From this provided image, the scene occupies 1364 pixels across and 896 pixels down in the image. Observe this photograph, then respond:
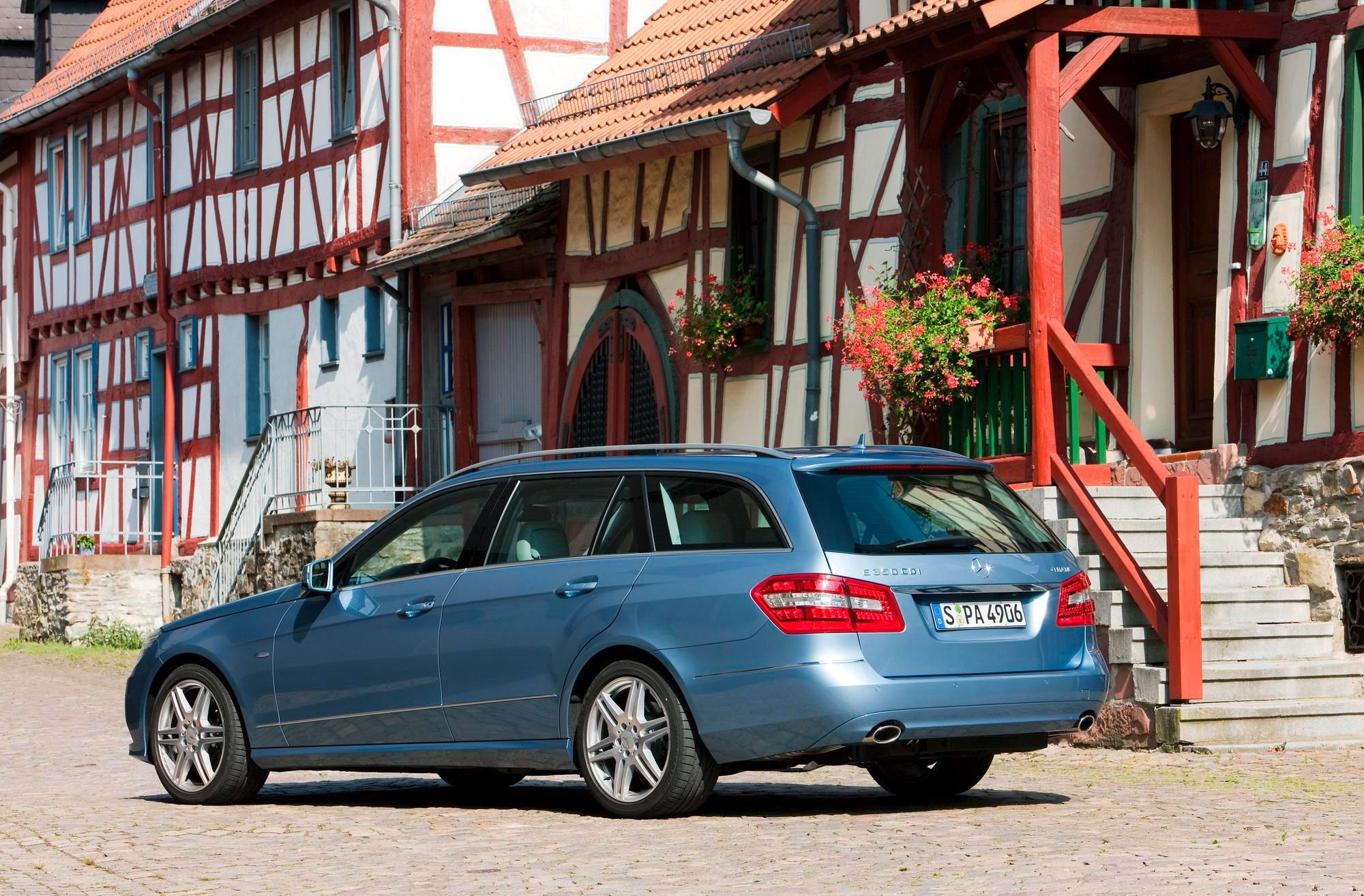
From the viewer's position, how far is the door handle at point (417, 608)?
976 cm

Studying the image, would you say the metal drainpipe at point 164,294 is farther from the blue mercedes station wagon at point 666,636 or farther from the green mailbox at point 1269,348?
the blue mercedes station wagon at point 666,636

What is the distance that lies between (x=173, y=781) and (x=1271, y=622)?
6360mm

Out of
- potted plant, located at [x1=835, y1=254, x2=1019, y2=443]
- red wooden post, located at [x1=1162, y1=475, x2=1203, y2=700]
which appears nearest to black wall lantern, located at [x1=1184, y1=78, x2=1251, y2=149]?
potted plant, located at [x1=835, y1=254, x2=1019, y2=443]

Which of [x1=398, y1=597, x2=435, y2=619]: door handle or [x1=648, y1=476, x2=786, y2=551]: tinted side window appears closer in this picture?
[x1=648, y1=476, x2=786, y2=551]: tinted side window

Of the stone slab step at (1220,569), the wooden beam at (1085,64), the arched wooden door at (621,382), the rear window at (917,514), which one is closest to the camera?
the rear window at (917,514)

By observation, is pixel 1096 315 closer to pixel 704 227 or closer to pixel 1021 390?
pixel 1021 390

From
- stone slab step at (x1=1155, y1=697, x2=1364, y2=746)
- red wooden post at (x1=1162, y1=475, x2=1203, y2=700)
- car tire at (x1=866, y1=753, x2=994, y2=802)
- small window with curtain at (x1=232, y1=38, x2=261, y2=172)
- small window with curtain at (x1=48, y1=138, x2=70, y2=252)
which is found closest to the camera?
car tire at (x1=866, y1=753, x2=994, y2=802)

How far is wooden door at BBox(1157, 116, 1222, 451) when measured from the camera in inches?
574

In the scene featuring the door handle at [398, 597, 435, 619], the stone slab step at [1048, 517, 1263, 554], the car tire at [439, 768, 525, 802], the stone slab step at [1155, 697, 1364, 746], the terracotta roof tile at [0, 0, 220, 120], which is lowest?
the car tire at [439, 768, 525, 802]

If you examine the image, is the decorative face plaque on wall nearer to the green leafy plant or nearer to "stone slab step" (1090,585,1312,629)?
"stone slab step" (1090,585,1312,629)

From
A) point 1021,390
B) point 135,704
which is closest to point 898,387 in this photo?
point 1021,390

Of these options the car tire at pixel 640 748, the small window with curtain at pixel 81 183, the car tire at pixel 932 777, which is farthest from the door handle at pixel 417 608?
the small window with curtain at pixel 81 183

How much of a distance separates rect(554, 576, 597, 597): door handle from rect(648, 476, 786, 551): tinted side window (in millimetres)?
300

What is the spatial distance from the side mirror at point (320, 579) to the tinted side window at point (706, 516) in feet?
5.53
